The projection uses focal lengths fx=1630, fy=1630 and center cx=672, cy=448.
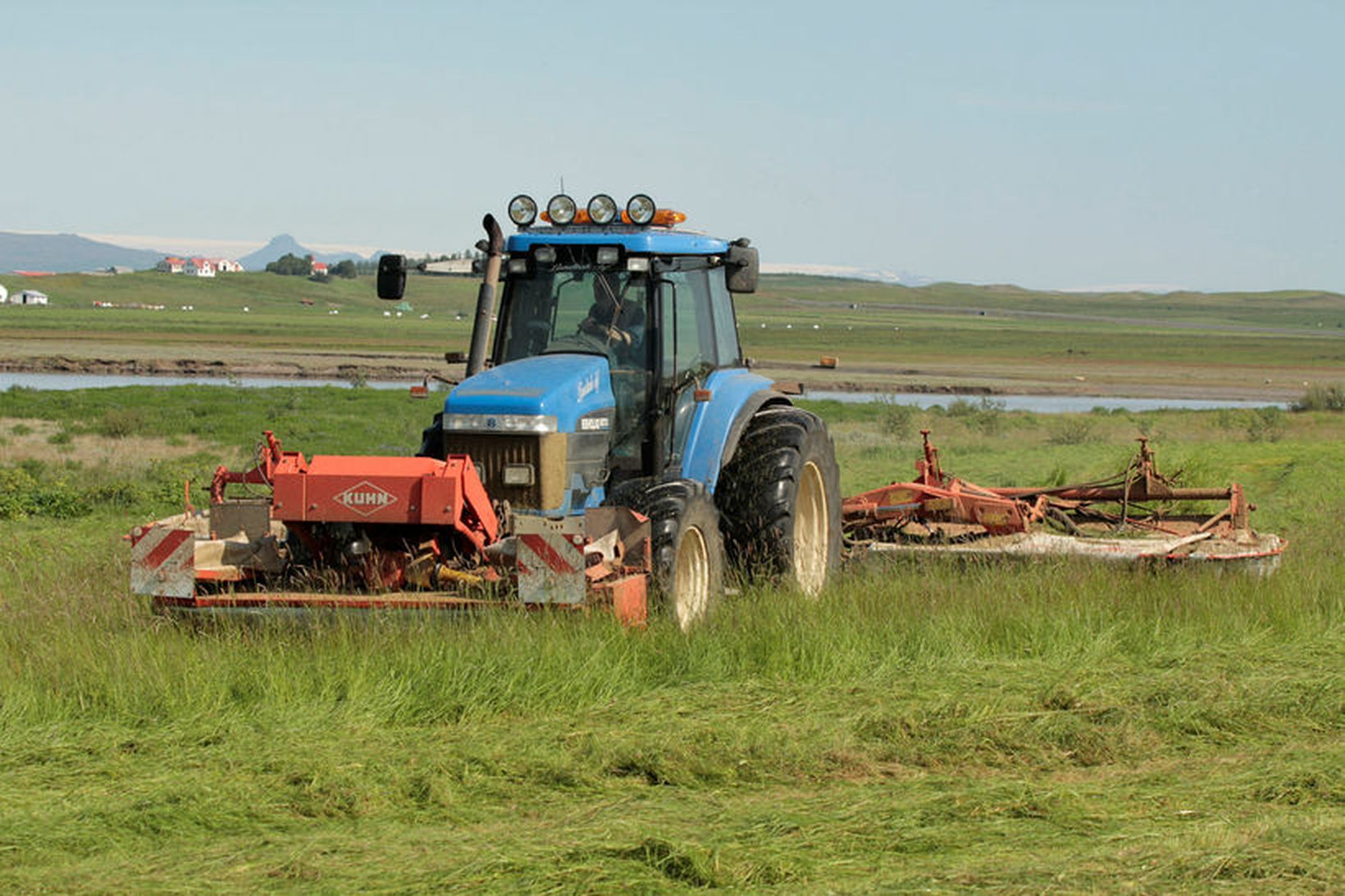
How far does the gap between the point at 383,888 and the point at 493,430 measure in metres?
4.08

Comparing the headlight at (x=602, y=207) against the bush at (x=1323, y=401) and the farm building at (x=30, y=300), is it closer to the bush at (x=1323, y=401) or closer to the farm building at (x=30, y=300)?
the bush at (x=1323, y=401)

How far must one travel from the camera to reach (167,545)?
822 centimetres

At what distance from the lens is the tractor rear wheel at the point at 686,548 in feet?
27.7

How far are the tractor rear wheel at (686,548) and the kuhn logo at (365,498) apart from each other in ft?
4.52

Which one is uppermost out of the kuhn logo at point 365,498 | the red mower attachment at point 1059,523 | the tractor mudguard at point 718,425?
the tractor mudguard at point 718,425

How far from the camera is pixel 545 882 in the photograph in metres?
4.89

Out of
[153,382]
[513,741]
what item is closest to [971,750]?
[513,741]

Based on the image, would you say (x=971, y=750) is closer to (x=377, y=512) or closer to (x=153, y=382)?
(x=377, y=512)

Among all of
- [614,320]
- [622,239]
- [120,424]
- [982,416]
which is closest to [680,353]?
[614,320]

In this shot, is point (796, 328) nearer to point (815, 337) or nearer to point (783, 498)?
point (815, 337)

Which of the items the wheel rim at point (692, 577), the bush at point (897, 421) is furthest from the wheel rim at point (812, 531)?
the bush at point (897, 421)

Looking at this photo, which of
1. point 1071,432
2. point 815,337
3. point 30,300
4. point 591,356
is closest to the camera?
point 591,356

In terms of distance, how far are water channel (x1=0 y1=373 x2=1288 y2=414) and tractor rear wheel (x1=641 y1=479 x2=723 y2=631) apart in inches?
1380

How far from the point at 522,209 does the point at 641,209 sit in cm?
75
